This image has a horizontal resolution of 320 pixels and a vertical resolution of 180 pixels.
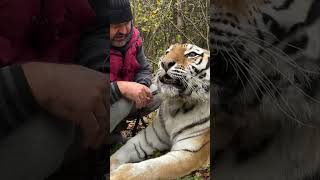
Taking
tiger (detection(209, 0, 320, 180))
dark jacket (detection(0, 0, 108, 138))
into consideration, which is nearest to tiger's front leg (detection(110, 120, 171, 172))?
tiger (detection(209, 0, 320, 180))

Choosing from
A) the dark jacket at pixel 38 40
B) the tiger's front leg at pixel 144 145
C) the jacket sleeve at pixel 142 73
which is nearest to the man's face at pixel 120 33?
the jacket sleeve at pixel 142 73

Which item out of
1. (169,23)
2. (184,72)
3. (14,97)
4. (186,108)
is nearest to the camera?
(14,97)

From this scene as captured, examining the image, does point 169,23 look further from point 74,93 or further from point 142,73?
point 74,93

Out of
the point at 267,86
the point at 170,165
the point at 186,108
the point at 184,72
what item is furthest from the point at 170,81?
the point at 267,86

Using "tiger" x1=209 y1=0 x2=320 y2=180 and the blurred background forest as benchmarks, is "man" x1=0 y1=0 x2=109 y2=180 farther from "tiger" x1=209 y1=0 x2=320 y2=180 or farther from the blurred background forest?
the blurred background forest

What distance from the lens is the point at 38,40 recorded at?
55 cm

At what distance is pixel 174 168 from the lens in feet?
5.49

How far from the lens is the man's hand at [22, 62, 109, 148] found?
20.4 inches

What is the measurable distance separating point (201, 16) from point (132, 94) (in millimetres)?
462

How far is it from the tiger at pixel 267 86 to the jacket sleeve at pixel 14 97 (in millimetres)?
482

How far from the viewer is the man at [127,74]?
1632 mm

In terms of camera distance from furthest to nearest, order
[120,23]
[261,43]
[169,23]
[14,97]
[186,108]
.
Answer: [169,23], [186,108], [120,23], [261,43], [14,97]

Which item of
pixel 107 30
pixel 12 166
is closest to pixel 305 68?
pixel 107 30

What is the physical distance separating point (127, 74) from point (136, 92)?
0.10m
